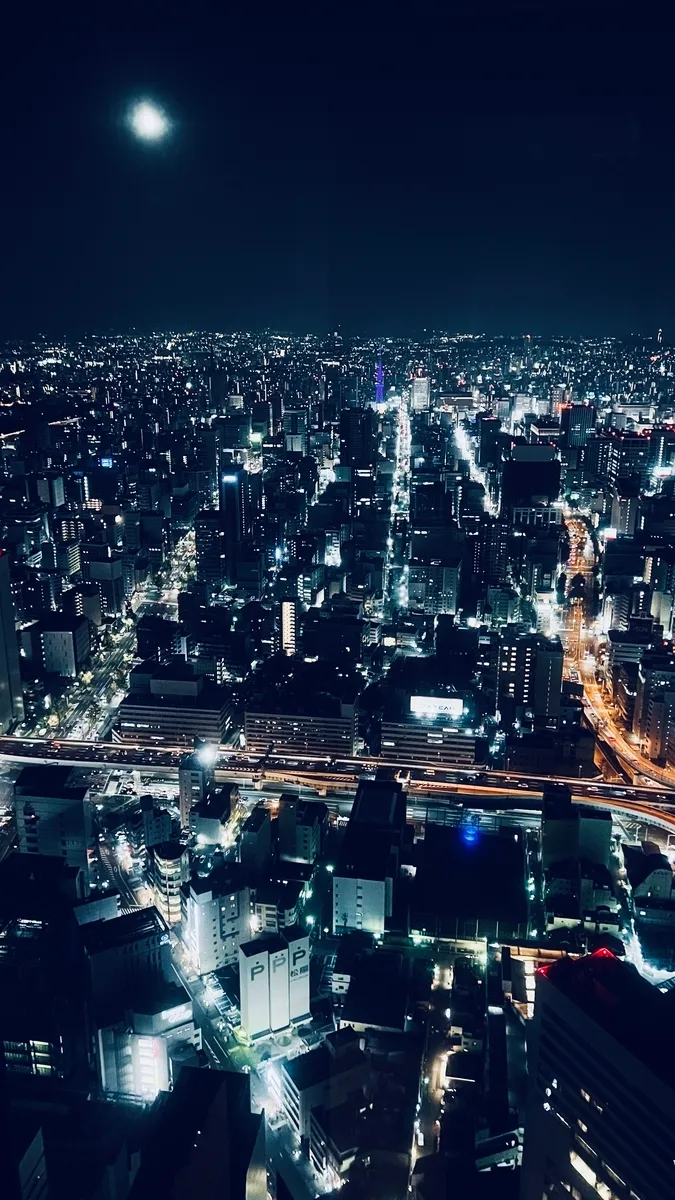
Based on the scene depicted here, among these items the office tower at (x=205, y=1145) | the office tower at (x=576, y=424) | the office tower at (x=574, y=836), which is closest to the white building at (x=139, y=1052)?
the office tower at (x=205, y=1145)

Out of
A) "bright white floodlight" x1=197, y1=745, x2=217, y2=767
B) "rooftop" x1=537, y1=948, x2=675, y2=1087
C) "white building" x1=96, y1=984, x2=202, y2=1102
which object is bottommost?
"white building" x1=96, y1=984, x2=202, y2=1102

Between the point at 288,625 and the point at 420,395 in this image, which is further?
the point at 420,395

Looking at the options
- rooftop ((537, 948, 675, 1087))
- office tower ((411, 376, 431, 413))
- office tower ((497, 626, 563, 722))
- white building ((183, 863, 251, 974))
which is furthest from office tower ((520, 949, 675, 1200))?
office tower ((411, 376, 431, 413))

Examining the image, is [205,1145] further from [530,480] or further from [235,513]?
[530,480]

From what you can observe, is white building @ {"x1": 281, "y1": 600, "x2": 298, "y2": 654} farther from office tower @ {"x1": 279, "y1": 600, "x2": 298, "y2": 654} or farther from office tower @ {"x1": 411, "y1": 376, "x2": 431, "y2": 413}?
office tower @ {"x1": 411, "y1": 376, "x2": 431, "y2": 413}

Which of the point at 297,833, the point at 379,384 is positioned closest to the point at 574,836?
the point at 297,833

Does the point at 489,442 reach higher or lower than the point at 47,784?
higher
